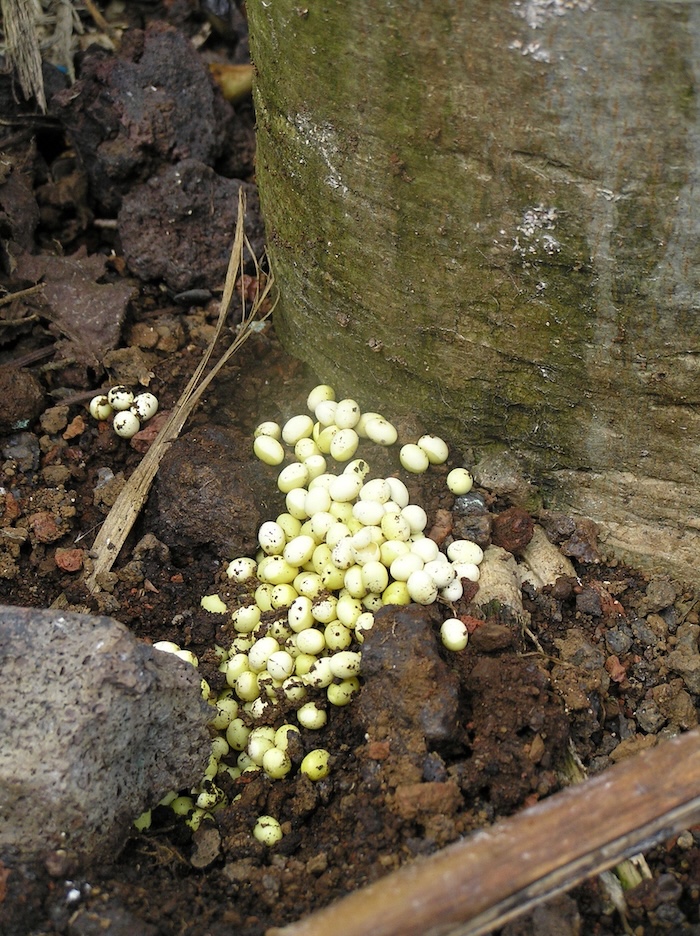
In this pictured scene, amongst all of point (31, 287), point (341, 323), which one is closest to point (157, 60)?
point (31, 287)

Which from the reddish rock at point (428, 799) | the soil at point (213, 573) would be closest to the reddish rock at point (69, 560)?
the soil at point (213, 573)

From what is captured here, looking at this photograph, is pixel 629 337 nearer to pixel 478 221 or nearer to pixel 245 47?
pixel 478 221

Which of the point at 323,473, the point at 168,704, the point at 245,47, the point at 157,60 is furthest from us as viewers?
the point at 245,47

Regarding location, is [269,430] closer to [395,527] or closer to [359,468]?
[359,468]

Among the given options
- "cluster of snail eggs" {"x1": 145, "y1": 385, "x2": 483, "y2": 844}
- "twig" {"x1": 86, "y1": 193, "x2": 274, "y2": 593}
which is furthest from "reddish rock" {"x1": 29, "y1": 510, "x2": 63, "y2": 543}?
"cluster of snail eggs" {"x1": 145, "y1": 385, "x2": 483, "y2": 844}

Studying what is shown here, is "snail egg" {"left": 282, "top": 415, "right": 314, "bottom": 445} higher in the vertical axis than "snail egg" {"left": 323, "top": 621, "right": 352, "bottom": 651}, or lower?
higher

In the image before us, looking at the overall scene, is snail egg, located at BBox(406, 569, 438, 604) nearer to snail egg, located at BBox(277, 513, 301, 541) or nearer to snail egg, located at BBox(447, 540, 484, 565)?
snail egg, located at BBox(447, 540, 484, 565)
